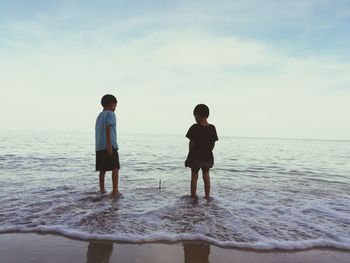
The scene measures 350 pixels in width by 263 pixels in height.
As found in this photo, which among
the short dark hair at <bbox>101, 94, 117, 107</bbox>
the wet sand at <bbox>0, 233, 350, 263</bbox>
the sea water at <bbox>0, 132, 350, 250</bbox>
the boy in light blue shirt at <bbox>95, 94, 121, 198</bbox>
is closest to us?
the wet sand at <bbox>0, 233, 350, 263</bbox>

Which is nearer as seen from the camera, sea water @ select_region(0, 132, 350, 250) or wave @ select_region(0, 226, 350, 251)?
wave @ select_region(0, 226, 350, 251)

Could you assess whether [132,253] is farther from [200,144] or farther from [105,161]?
[200,144]

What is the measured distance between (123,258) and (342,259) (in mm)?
2141

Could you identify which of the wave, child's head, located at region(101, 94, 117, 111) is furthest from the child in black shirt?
the wave

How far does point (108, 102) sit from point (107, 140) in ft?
2.35

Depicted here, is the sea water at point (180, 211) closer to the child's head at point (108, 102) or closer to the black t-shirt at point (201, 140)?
the black t-shirt at point (201, 140)

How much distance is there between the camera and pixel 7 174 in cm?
805

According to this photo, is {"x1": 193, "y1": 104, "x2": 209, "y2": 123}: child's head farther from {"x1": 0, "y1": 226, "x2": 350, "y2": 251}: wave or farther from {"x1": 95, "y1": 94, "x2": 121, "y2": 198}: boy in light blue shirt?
{"x1": 0, "y1": 226, "x2": 350, "y2": 251}: wave

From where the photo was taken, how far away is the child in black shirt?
600 centimetres

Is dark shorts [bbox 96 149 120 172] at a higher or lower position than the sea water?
higher

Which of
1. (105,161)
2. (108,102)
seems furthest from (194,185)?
(108,102)

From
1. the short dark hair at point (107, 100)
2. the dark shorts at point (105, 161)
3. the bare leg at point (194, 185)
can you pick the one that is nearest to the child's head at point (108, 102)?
the short dark hair at point (107, 100)

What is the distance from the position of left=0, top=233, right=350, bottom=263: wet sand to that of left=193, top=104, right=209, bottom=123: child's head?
2.86 m

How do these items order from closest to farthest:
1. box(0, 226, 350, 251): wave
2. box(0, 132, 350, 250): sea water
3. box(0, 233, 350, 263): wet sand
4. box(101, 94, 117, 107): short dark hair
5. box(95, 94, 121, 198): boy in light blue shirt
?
box(0, 233, 350, 263): wet sand
box(0, 226, 350, 251): wave
box(0, 132, 350, 250): sea water
box(95, 94, 121, 198): boy in light blue shirt
box(101, 94, 117, 107): short dark hair
